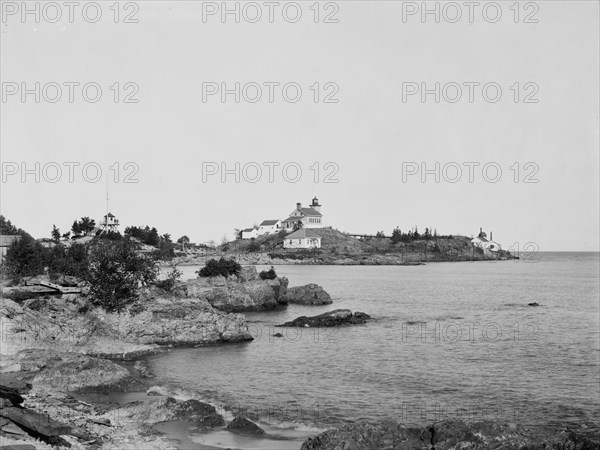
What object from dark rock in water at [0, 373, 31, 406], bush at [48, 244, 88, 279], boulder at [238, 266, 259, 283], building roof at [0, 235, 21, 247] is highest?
building roof at [0, 235, 21, 247]

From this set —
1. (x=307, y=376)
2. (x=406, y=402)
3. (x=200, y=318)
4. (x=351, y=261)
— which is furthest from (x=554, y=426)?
(x=351, y=261)

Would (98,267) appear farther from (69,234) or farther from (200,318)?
(69,234)

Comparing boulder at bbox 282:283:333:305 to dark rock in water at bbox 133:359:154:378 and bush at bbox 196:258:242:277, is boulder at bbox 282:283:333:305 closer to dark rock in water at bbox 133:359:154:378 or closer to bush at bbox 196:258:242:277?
bush at bbox 196:258:242:277

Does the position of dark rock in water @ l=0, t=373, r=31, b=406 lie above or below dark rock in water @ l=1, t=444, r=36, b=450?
above

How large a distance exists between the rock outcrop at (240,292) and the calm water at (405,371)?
5382mm

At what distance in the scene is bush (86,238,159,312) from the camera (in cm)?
4092

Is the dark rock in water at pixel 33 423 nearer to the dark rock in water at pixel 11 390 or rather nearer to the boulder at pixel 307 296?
the dark rock in water at pixel 11 390

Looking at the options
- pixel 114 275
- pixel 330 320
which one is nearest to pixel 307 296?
pixel 330 320

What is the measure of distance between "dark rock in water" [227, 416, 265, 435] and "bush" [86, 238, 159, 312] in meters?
21.6

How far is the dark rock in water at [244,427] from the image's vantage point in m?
20.9

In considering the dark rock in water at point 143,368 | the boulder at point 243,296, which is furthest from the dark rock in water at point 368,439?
the boulder at point 243,296

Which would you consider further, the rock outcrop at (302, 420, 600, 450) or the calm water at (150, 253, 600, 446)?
the calm water at (150, 253, 600, 446)

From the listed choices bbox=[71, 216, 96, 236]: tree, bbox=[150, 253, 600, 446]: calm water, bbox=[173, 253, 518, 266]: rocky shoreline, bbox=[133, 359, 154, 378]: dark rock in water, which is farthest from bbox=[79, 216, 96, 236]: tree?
bbox=[133, 359, 154, 378]: dark rock in water

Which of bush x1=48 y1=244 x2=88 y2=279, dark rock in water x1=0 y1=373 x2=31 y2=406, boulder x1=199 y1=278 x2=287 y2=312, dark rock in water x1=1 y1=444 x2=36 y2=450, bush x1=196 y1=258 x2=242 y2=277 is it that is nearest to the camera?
dark rock in water x1=1 y1=444 x2=36 y2=450
